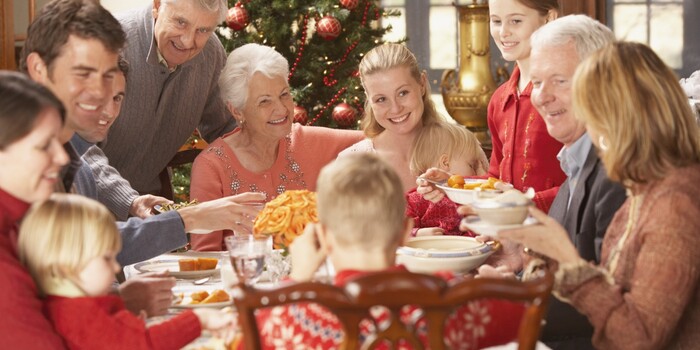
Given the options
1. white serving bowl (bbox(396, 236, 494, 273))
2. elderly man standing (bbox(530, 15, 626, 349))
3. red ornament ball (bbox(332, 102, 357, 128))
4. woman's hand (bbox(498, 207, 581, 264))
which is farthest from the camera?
red ornament ball (bbox(332, 102, 357, 128))

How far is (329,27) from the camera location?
4.93 metres

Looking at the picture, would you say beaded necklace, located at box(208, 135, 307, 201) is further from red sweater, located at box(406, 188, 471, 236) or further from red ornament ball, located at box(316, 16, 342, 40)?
red ornament ball, located at box(316, 16, 342, 40)

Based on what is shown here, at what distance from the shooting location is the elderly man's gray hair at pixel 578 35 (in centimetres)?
249

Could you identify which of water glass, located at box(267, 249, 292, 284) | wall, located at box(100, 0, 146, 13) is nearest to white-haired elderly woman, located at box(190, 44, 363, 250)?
water glass, located at box(267, 249, 292, 284)

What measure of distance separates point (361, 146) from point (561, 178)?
75cm

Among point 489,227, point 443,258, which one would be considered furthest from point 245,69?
point 489,227

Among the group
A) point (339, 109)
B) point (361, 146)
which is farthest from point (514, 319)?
point (339, 109)

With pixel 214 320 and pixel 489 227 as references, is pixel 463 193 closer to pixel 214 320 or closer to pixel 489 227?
pixel 489 227

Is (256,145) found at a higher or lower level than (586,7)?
lower

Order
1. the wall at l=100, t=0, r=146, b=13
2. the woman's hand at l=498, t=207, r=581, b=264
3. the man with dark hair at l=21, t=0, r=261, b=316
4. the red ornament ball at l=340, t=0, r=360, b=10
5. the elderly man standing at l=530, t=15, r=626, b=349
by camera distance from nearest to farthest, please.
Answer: the woman's hand at l=498, t=207, r=581, b=264, the man with dark hair at l=21, t=0, r=261, b=316, the elderly man standing at l=530, t=15, r=626, b=349, the red ornament ball at l=340, t=0, r=360, b=10, the wall at l=100, t=0, r=146, b=13

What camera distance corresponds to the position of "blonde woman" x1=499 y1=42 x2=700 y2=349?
1753 mm

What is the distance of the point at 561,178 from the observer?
10.9 ft

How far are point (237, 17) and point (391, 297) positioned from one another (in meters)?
3.75

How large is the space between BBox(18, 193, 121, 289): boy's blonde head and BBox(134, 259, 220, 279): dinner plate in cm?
84
